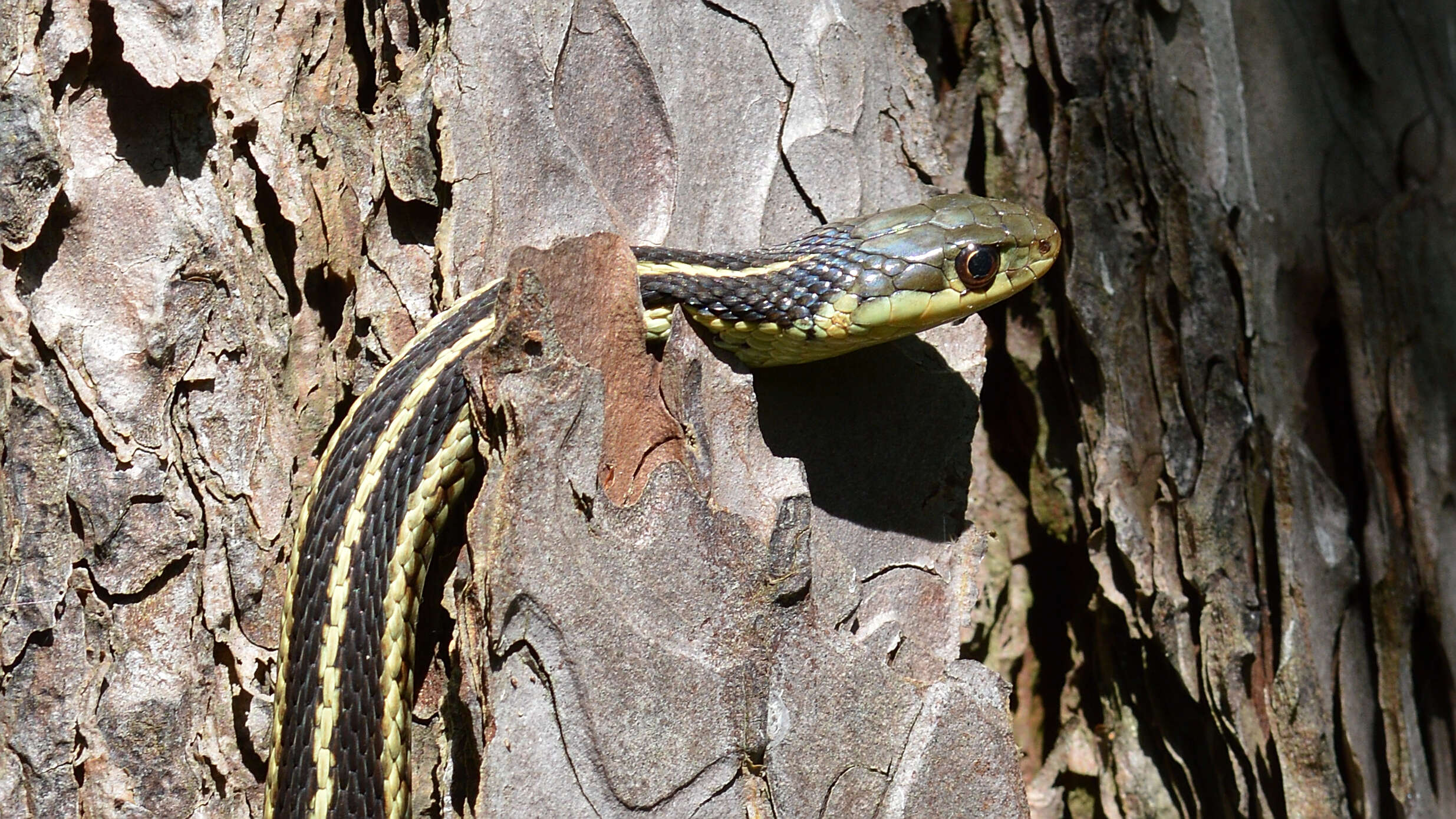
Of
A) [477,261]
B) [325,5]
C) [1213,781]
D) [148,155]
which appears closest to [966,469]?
[1213,781]

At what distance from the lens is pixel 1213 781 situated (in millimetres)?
2344

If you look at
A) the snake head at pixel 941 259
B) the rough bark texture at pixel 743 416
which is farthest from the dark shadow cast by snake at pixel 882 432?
the snake head at pixel 941 259

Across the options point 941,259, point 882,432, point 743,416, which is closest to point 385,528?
point 743,416

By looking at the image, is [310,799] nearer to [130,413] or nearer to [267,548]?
[267,548]

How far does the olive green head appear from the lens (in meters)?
1.98

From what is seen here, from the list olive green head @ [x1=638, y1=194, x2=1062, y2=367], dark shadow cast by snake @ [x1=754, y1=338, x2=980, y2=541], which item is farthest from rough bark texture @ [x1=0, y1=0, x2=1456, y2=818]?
olive green head @ [x1=638, y1=194, x2=1062, y2=367]

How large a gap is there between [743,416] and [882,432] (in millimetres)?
417

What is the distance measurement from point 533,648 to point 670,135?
1046mm

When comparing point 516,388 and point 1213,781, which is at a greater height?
point 516,388

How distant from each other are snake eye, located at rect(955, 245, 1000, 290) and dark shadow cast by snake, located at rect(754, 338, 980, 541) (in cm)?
19

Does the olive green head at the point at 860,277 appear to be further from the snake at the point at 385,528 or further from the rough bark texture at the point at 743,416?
the rough bark texture at the point at 743,416

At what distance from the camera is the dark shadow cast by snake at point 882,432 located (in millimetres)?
2170

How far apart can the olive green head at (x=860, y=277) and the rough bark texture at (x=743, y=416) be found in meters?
0.12

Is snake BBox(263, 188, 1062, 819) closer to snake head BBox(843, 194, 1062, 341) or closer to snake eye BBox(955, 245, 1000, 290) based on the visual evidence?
snake head BBox(843, 194, 1062, 341)
